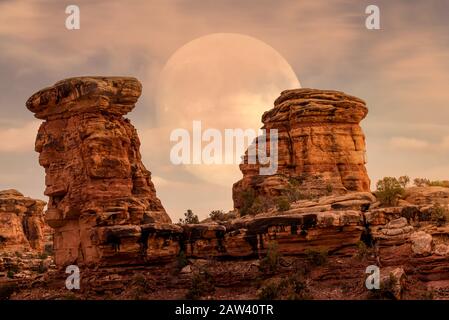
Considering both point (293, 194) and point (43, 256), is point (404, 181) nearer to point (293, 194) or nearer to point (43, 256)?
point (293, 194)

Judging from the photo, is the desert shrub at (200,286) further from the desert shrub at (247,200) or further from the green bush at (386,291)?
the desert shrub at (247,200)

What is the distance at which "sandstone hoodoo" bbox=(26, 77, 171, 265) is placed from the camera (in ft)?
217

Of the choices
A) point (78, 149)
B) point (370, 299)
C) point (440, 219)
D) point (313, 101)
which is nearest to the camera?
point (370, 299)

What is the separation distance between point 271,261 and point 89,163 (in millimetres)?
15297

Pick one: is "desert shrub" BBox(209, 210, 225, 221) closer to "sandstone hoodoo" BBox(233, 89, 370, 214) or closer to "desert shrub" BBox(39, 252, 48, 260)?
"sandstone hoodoo" BBox(233, 89, 370, 214)

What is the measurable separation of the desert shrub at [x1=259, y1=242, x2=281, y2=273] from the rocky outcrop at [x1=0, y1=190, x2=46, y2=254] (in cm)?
4840

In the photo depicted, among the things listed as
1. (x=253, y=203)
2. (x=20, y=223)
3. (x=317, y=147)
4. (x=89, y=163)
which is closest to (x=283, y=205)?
(x=253, y=203)

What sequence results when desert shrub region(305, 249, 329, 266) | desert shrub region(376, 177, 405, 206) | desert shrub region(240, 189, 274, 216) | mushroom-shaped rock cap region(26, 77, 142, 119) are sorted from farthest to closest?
desert shrub region(240, 189, 274, 216), mushroom-shaped rock cap region(26, 77, 142, 119), desert shrub region(376, 177, 405, 206), desert shrub region(305, 249, 329, 266)

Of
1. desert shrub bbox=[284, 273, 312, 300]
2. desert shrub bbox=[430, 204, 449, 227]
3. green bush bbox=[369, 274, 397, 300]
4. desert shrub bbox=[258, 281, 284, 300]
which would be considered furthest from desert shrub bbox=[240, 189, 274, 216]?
green bush bbox=[369, 274, 397, 300]

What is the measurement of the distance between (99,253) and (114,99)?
38.8ft

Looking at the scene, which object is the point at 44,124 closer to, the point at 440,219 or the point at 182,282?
the point at 182,282

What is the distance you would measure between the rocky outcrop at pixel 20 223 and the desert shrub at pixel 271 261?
1905 inches
